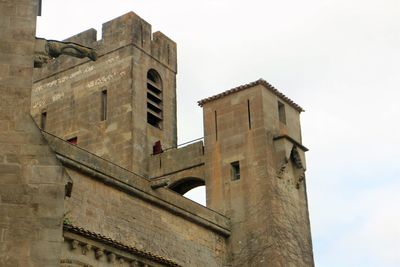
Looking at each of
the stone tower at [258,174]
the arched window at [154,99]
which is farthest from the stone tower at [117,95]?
the stone tower at [258,174]

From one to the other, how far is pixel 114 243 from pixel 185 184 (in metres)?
8.07

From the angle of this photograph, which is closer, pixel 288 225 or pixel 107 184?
pixel 107 184

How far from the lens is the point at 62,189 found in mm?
9852

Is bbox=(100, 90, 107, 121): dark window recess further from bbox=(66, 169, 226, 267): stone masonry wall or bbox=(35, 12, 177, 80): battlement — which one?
bbox=(66, 169, 226, 267): stone masonry wall

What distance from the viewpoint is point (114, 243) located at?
18.2 meters

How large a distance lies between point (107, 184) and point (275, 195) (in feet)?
20.5

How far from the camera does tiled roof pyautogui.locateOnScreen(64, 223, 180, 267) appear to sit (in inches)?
677

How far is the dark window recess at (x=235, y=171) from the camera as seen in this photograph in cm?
2420

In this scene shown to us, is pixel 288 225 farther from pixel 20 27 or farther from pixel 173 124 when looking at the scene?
pixel 20 27

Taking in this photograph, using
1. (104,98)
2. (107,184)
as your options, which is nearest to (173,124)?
(104,98)

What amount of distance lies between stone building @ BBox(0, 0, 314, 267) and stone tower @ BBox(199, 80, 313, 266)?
4 centimetres

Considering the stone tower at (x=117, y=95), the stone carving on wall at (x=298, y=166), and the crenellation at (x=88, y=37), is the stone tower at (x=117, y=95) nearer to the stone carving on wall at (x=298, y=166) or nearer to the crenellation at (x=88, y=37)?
the crenellation at (x=88, y=37)

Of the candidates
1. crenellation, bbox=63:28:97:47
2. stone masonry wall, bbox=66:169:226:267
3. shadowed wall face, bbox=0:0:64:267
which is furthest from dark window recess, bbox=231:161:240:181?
shadowed wall face, bbox=0:0:64:267

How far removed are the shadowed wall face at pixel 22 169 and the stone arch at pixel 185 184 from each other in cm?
1508
